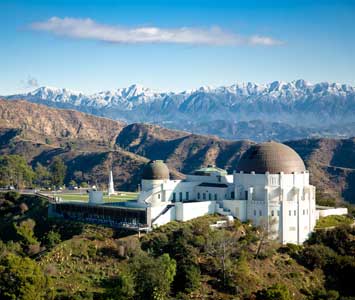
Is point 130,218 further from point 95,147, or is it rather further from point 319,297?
point 95,147

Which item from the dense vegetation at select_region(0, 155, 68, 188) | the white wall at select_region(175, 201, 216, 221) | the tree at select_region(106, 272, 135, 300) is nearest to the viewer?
the tree at select_region(106, 272, 135, 300)

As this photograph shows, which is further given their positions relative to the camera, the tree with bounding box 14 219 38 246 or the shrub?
the tree with bounding box 14 219 38 246

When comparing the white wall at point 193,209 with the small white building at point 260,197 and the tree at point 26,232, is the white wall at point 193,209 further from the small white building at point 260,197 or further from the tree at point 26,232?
the tree at point 26,232

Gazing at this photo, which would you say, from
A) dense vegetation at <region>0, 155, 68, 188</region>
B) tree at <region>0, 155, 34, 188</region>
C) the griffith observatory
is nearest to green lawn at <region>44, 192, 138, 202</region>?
the griffith observatory

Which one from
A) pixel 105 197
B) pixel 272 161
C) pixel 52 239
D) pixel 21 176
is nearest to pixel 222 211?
pixel 272 161

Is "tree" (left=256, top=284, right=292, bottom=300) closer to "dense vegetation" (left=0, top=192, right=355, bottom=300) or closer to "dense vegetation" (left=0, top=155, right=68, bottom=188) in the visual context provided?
"dense vegetation" (left=0, top=192, right=355, bottom=300)

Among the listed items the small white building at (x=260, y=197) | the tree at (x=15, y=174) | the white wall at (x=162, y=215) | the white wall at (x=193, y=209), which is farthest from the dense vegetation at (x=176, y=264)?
the tree at (x=15, y=174)

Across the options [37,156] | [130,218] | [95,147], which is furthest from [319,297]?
[95,147]
